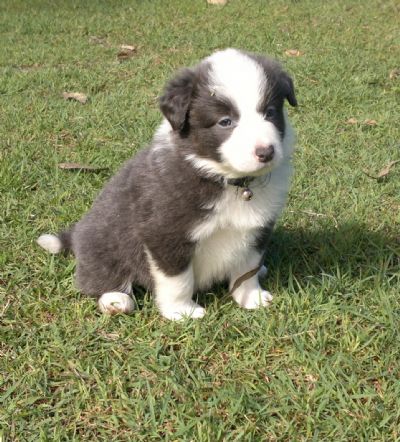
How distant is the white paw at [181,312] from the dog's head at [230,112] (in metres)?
0.75

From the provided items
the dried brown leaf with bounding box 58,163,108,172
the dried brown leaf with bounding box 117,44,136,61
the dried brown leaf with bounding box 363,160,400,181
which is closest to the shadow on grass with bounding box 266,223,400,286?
the dried brown leaf with bounding box 363,160,400,181

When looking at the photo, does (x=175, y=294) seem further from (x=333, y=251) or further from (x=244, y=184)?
Answer: (x=333, y=251)

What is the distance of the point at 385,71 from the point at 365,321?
181 inches

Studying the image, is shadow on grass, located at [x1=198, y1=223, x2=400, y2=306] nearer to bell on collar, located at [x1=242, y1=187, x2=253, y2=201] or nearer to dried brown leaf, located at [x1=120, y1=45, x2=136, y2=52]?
bell on collar, located at [x1=242, y1=187, x2=253, y2=201]

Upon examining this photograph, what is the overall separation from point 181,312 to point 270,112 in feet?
3.58

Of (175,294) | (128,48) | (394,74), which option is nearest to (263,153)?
(175,294)

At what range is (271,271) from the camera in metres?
3.31

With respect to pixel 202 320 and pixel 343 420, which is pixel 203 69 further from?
pixel 343 420

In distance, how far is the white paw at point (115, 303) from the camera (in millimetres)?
2941

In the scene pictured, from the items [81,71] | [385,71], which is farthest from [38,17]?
[385,71]

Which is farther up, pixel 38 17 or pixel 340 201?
pixel 340 201

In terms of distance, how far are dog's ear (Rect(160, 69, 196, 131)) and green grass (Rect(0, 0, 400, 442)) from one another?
101 centimetres

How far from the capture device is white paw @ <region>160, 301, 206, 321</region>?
2914 millimetres

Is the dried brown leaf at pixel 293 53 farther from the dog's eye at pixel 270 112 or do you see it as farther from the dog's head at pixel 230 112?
the dog's eye at pixel 270 112
